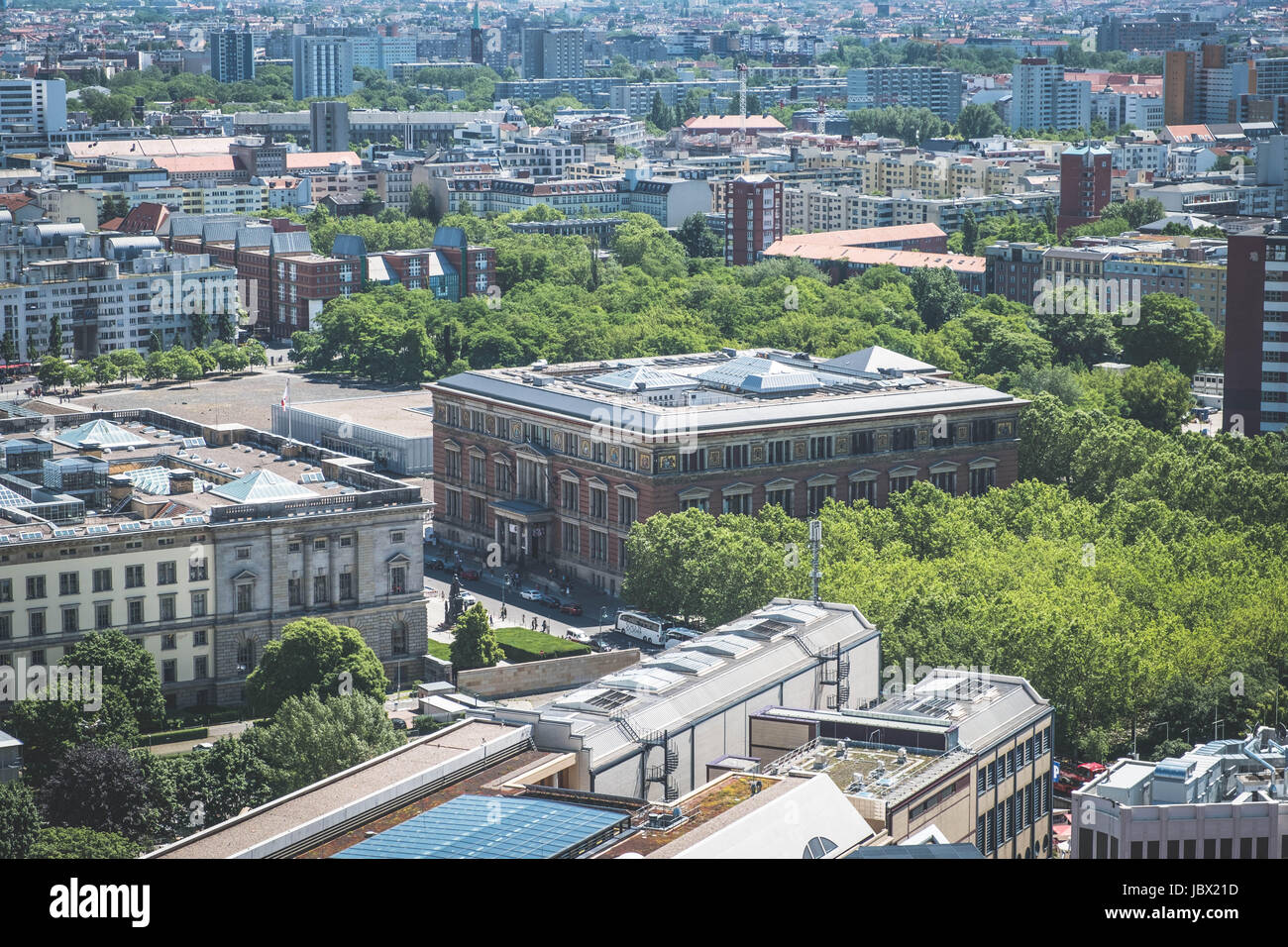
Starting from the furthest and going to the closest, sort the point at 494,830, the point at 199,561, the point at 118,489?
the point at 118,489 → the point at 199,561 → the point at 494,830

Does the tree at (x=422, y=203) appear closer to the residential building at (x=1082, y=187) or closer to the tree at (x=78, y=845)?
the residential building at (x=1082, y=187)

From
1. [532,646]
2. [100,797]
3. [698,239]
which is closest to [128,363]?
[698,239]

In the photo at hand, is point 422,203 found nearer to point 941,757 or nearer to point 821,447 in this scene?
point 821,447

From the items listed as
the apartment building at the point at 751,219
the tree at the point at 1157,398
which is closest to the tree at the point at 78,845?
the tree at the point at 1157,398

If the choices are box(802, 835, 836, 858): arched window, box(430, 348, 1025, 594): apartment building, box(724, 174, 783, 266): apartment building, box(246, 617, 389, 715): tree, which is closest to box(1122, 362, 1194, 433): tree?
box(430, 348, 1025, 594): apartment building

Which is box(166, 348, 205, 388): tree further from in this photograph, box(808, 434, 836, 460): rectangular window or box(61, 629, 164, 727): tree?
box(61, 629, 164, 727): tree
